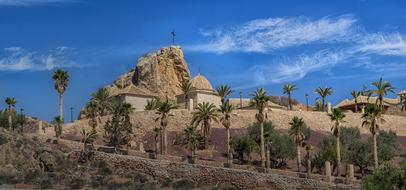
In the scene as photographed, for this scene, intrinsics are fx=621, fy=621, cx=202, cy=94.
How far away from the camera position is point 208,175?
185 ft

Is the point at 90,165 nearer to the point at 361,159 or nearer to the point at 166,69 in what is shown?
the point at 361,159

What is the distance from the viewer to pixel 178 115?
81.9 m

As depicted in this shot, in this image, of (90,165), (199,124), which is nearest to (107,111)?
(199,124)

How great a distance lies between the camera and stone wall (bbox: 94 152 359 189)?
53250mm

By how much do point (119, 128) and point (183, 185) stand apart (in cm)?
2082

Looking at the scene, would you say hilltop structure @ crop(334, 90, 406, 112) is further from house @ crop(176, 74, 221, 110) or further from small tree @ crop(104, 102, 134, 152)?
small tree @ crop(104, 102, 134, 152)

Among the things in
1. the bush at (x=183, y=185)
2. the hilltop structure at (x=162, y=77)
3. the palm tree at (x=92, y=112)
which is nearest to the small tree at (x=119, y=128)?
the palm tree at (x=92, y=112)

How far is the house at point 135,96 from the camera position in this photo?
304 ft

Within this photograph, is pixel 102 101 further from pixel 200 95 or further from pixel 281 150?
pixel 281 150

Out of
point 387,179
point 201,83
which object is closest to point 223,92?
point 201,83

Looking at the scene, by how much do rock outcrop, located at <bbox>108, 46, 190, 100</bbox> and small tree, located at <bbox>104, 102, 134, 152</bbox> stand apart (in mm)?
32015

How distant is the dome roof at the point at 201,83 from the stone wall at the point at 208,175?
1576 inches

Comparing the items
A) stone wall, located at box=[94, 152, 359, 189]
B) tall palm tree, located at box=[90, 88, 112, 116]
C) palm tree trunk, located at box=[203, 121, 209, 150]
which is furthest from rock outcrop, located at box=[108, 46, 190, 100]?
stone wall, located at box=[94, 152, 359, 189]

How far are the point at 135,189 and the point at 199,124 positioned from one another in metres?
32.4
